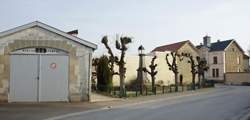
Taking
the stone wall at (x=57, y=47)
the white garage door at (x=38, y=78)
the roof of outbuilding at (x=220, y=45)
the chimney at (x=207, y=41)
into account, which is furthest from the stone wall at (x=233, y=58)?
the white garage door at (x=38, y=78)

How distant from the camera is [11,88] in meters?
22.9

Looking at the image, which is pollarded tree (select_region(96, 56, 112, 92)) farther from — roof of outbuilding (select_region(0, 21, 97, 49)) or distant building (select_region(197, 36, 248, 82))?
distant building (select_region(197, 36, 248, 82))

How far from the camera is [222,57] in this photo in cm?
7700

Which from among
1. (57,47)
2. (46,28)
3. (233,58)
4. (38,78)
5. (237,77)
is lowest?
(237,77)

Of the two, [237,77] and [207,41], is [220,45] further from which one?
[237,77]

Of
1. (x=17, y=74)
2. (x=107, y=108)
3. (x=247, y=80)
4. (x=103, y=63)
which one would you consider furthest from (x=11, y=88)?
(x=247, y=80)

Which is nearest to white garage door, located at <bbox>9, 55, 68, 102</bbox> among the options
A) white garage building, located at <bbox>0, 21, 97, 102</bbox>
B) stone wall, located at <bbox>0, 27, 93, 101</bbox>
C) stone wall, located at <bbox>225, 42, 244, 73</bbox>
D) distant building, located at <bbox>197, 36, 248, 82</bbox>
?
white garage building, located at <bbox>0, 21, 97, 102</bbox>

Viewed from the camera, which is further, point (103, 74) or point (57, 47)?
point (103, 74)

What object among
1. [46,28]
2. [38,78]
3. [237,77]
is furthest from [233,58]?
[38,78]

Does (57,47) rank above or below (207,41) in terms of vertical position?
below

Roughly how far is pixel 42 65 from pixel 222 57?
5813 centimetres

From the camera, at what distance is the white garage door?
75.5 ft

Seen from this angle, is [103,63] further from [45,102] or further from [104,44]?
[45,102]

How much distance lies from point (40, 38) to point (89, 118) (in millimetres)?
8895
